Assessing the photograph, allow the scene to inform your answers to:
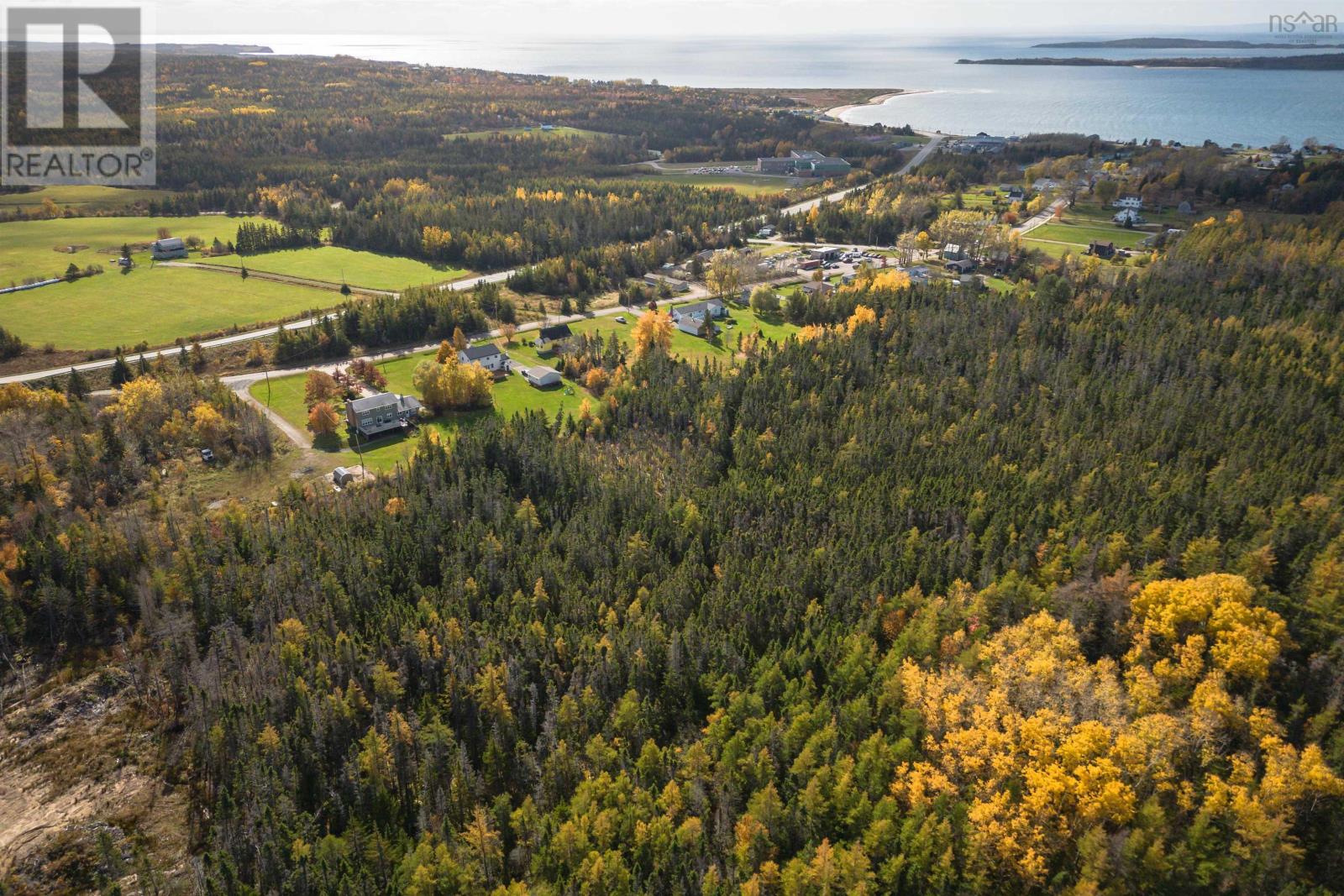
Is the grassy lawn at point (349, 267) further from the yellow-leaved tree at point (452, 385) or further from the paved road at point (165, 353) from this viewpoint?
the yellow-leaved tree at point (452, 385)

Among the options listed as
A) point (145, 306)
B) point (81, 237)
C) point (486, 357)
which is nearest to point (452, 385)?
point (486, 357)

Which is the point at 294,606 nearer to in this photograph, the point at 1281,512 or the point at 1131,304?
the point at 1281,512

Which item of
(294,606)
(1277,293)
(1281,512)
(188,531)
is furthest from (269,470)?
(1277,293)

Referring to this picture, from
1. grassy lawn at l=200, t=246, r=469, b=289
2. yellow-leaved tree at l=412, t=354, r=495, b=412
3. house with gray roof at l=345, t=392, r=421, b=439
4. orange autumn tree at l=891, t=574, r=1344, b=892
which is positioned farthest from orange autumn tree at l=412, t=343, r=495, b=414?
orange autumn tree at l=891, t=574, r=1344, b=892

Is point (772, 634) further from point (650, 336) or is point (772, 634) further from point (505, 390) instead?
point (650, 336)

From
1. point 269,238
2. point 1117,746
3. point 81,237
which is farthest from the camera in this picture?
point 269,238

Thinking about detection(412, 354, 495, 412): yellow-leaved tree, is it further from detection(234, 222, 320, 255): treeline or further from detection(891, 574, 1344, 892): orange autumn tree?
detection(234, 222, 320, 255): treeline
